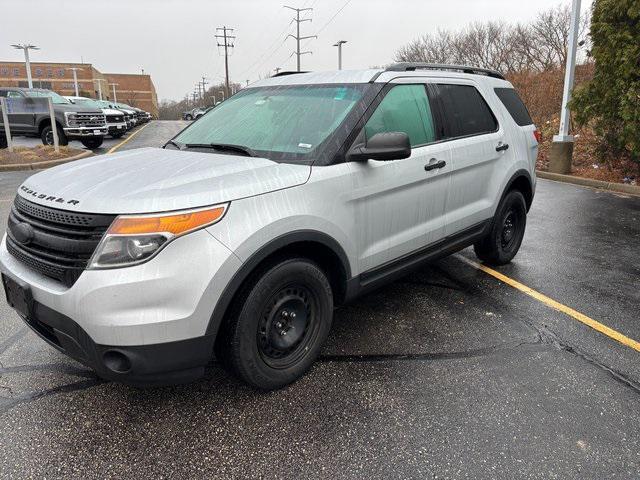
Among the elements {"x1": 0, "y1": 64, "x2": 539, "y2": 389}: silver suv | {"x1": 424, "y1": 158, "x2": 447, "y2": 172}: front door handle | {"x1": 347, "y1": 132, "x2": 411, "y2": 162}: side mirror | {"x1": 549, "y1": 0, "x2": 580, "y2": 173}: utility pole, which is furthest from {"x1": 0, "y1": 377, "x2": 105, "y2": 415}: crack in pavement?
{"x1": 549, "y1": 0, "x2": 580, "y2": 173}: utility pole

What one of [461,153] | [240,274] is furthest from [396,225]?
[240,274]

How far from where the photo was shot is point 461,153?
3.89m

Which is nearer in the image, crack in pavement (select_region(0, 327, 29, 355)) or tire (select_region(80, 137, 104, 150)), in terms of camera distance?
crack in pavement (select_region(0, 327, 29, 355))

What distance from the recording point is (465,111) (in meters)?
4.10

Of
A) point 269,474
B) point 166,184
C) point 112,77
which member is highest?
point 112,77

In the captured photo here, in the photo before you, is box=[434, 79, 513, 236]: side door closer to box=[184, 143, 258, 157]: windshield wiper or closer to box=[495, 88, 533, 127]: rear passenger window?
box=[495, 88, 533, 127]: rear passenger window

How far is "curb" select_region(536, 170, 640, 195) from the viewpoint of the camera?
9.21m

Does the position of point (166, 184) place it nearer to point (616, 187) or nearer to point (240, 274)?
point (240, 274)

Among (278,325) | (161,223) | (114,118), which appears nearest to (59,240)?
(161,223)

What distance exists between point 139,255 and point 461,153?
8.86ft

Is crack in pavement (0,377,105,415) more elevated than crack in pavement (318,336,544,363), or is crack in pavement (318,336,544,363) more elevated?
crack in pavement (0,377,105,415)

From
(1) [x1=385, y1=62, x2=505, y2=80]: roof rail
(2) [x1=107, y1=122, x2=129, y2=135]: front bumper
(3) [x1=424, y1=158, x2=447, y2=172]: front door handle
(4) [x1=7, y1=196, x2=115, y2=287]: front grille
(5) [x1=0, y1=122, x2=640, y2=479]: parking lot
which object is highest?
(1) [x1=385, y1=62, x2=505, y2=80]: roof rail

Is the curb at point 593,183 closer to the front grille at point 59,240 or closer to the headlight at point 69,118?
the front grille at point 59,240

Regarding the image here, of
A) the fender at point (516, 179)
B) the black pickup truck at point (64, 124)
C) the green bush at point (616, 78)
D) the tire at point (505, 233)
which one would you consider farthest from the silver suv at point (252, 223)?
the black pickup truck at point (64, 124)
